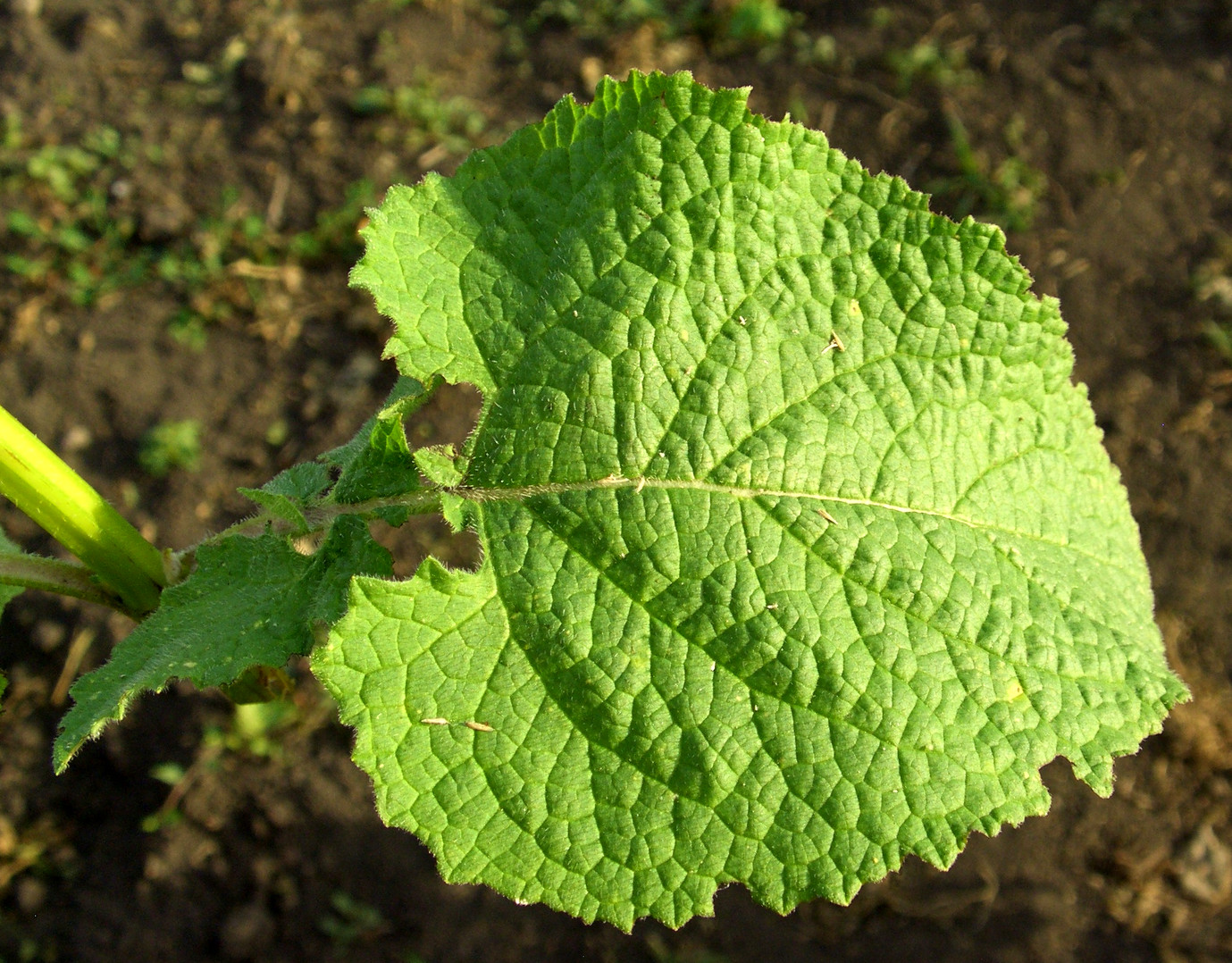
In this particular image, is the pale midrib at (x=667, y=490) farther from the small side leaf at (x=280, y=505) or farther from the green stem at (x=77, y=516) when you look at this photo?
the green stem at (x=77, y=516)

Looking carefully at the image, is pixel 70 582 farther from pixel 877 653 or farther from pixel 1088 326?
pixel 1088 326

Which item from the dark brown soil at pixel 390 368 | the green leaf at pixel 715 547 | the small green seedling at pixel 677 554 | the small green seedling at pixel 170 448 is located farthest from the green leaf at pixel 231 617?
the small green seedling at pixel 170 448

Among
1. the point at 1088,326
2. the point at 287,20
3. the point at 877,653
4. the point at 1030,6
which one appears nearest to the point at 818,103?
the point at 1030,6

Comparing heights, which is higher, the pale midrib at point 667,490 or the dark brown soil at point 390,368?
the pale midrib at point 667,490

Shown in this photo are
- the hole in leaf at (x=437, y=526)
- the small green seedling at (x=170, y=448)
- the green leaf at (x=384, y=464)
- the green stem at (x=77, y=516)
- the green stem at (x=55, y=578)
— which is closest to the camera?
the green stem at (x=77, y=516)

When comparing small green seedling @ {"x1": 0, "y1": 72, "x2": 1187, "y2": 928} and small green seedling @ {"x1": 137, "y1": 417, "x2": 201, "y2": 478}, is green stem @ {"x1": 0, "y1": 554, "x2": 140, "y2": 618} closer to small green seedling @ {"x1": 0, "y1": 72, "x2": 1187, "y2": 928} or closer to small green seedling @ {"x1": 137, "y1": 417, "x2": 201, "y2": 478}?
small green seedling @ {"x1": 0, "y1": 72, "x2": 1187, "y2": 928}

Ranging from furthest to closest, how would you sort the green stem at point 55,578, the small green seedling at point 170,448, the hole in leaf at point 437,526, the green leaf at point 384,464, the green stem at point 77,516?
the small green seedling at point 170,448 < the hole in leaf at point 437,526 < the green leaf at point 384,464 < the green stem at point 55,578 < the green stem at point 77,516

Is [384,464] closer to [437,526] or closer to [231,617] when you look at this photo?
[231,617]

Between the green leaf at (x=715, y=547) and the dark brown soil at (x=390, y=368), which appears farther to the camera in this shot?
the dark brown soil at (x=390, y=368)

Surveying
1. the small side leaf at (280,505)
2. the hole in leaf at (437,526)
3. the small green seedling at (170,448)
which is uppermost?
the small side leaf at (280,505)
